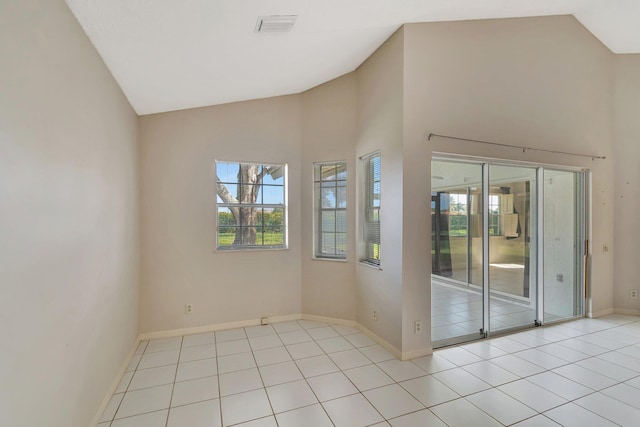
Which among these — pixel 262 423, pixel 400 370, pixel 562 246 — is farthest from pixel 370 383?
pixel 562 246

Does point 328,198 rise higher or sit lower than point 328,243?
higher

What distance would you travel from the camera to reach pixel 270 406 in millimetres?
2209

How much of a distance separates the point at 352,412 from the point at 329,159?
2.87 m

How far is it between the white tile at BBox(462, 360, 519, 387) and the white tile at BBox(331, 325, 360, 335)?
131cm

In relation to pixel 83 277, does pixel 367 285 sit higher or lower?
lower

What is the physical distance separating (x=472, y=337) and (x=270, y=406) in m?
2.51

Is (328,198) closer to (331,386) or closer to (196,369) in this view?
(331,386)

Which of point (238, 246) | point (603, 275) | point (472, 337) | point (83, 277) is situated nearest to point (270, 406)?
point (83, 277)

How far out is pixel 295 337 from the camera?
11.3 feet

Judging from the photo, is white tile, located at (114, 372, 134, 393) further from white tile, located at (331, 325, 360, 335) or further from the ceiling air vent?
the ceiling air vent

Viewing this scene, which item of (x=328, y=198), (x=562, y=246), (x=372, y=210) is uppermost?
(x=328, y=198)

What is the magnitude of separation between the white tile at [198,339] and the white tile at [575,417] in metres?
3.27

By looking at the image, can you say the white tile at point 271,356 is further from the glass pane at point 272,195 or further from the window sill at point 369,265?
the glass pane at point 272,195

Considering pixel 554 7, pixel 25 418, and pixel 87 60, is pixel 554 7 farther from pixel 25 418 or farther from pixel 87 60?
pixel 25 418
